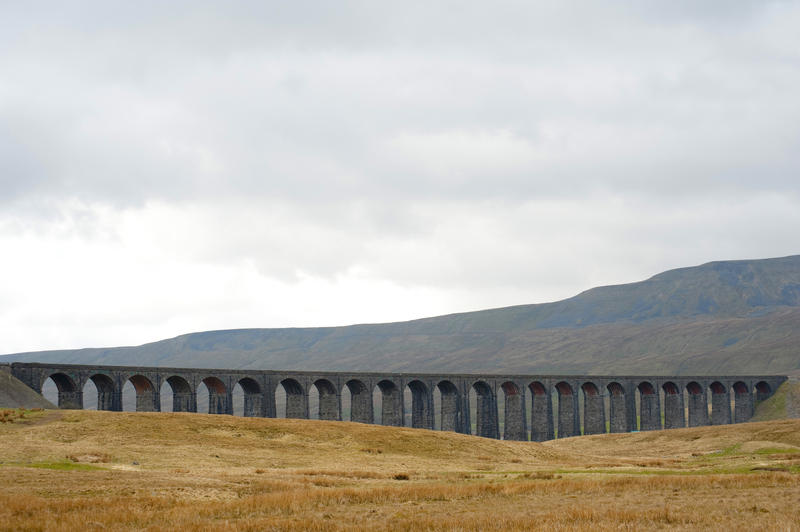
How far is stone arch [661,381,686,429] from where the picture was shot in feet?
414

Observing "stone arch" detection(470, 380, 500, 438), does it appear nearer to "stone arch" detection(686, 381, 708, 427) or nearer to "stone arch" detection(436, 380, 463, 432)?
"stone arch" detection(436, 380, 463, 432)

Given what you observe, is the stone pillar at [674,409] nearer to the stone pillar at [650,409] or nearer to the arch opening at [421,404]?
the stone pillar at [650,409]

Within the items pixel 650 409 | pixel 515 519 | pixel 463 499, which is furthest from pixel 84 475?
pixel 650 409

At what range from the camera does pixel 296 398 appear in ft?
294

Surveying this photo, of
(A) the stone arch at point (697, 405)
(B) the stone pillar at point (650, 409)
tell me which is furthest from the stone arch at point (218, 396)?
(A) the stone arch at point (697, 405)

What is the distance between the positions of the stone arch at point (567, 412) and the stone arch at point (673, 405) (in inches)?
853

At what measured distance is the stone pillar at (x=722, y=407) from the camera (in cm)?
13138

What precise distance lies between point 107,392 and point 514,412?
54.2 meters

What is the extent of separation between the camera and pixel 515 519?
22109mm

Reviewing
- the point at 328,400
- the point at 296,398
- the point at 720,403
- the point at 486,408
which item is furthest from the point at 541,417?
the point at 720,403

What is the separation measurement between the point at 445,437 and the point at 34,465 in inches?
1255

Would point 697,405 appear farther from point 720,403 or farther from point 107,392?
point 107,392

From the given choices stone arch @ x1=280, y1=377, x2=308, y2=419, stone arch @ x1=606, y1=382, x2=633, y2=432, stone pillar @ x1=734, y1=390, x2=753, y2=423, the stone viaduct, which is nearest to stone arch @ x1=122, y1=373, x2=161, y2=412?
the stone viaduct

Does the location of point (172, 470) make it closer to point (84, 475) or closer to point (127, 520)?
point (84, 475)
